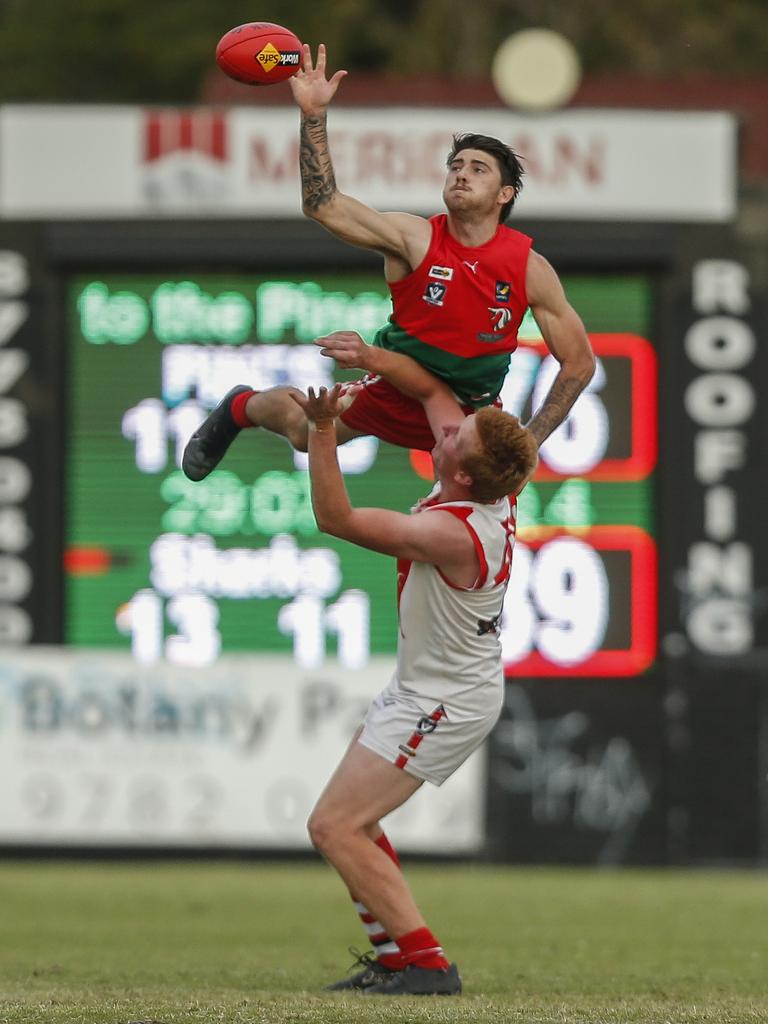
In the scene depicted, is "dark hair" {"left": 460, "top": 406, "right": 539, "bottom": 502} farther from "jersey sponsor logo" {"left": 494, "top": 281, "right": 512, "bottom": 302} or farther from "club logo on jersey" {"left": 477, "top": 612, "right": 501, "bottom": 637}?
"jersey sponsor logo" {"left": 494, "top": 281, "right": 512, "bottom": 302}

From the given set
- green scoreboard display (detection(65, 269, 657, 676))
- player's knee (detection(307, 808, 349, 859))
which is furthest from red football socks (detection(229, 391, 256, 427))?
green scoreboard display (detection(65, 269, 657, 676))

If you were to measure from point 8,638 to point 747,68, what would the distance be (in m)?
12.9

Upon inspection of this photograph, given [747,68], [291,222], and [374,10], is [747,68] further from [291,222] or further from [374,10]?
[291,222]

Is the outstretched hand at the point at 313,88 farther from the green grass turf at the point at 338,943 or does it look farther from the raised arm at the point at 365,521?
the green grass turf at the point at 338,943

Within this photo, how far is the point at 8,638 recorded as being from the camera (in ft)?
43.8

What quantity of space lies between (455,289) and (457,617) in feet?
3.58

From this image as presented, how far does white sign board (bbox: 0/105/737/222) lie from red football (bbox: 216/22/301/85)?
6.01 meters

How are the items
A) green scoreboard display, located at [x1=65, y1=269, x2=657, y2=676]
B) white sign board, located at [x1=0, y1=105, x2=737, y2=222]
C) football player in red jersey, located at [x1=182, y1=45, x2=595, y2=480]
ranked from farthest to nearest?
white sign board, located at [x1=0, y1=105, x2=737, y2=222]
green scoreboard display, located at [x1=65, y1=269, x2=657, y2=676]
football player in red jersey, located at [x1=182, y1=45, x2=595, y2=480]

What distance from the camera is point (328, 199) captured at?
23.5 ft

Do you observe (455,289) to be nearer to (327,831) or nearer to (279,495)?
(327,831)

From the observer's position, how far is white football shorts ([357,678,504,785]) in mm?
7129

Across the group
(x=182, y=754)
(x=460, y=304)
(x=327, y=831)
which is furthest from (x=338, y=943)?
(x=182, y=754)

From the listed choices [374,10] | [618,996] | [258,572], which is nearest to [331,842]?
[618,996]

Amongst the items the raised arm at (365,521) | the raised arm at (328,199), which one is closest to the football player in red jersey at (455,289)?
the raised arm at (328,199)
